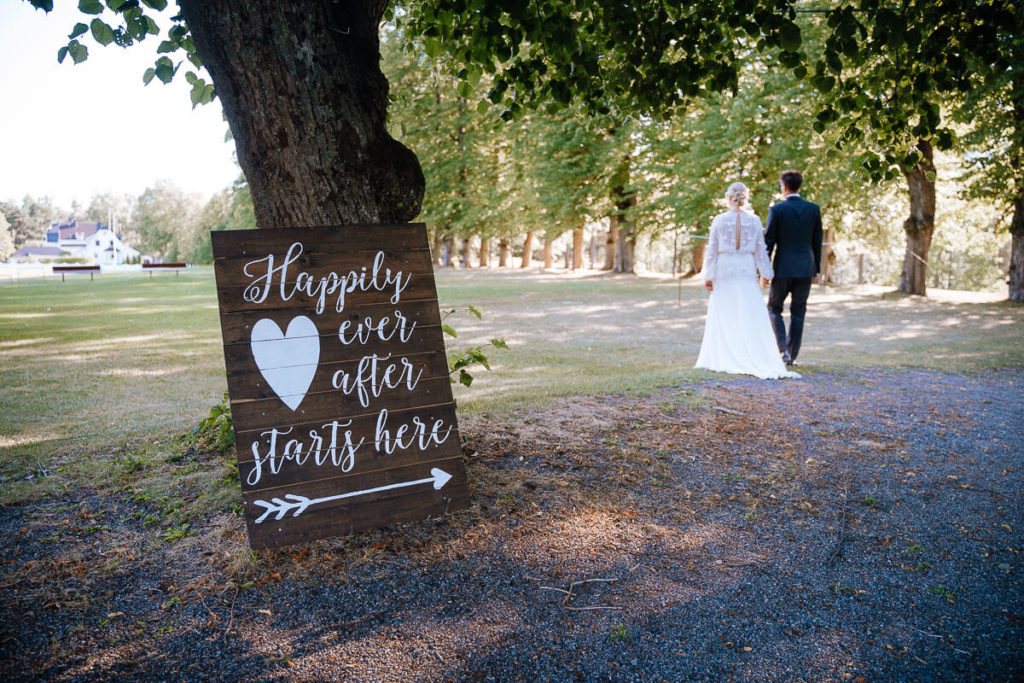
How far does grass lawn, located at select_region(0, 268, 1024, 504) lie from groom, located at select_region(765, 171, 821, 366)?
86 centimetres

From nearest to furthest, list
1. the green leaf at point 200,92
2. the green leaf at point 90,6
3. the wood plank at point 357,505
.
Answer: the wood plank at point 357,505, the green leaf at point 90,6, the green leaf at point 200,92

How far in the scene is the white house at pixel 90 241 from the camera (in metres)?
22.0

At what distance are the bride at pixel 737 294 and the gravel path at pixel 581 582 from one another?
314cm

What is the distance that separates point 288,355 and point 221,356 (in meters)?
7.41

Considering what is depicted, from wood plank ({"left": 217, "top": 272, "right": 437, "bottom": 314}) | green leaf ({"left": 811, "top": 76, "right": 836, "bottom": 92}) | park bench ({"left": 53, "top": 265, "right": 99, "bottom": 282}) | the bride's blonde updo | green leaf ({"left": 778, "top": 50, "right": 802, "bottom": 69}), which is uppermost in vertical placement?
green leaf ({"left": 778, "top": 50, "right": 802, "bottom": 69})

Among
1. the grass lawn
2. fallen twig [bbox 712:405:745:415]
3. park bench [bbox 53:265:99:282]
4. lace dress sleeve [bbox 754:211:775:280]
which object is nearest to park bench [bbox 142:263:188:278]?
park bench [bbox 53:265:99:282]

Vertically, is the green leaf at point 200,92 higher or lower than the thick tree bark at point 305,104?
higher

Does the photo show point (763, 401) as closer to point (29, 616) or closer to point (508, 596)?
point (508, 596)

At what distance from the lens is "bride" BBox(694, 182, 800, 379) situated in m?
7.59

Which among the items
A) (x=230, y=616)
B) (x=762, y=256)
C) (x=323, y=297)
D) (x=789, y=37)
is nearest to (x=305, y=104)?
(x=323, y=297)

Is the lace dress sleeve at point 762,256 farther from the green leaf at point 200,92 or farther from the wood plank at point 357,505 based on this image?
the green leaf at point 200,92

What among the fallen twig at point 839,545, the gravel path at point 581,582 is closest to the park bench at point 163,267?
the gravel path at point 581,582

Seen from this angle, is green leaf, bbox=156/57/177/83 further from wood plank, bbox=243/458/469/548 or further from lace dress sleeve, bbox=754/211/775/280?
lace dress sleeve, bbox=754/211/775/280

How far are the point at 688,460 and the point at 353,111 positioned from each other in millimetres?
3180
